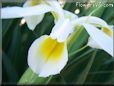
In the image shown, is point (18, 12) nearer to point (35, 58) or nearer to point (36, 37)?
point (35, 58)

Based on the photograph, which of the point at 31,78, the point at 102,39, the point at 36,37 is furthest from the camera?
the point at 36,37

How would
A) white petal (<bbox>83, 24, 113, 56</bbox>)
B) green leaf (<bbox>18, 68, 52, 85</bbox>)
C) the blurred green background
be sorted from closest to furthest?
1. white petal (<bbox>83, 24, 113, 56</bbox>)
2. green leaf (<bbox>18, 68, 52, 85</bbox>)
3. the blurred green background

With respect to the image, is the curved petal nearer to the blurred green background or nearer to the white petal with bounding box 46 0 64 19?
the white petal with bounding box 46 0 64 19

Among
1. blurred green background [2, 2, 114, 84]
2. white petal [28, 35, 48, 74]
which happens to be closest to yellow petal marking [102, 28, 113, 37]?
white petal [28, 35, 48, 74]

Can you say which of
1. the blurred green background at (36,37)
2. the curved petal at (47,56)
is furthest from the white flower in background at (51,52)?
the blurred green background at (36,37)

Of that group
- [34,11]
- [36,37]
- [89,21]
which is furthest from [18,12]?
[36,37]

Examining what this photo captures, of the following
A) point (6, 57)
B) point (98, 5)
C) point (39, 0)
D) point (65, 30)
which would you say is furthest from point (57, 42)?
point (6, 57)

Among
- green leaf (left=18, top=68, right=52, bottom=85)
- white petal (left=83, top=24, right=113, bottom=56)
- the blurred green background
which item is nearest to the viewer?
white petal (left=83, top=24, right=113, bottom=56)
